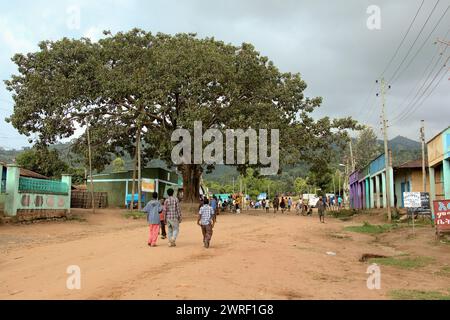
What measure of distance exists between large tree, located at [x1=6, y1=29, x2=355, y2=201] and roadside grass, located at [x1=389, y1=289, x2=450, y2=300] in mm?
21592

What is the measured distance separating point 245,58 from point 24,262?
23624mm

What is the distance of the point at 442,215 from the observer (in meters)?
16.0

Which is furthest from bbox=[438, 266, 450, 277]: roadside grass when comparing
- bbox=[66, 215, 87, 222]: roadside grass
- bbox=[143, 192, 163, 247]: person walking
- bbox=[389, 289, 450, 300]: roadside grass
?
bbox=[66, 215, 87, 222]: roadside grass

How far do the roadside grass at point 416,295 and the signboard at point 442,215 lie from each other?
8.85 meters

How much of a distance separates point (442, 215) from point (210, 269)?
10.5 m

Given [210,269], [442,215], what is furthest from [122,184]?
[210,269]

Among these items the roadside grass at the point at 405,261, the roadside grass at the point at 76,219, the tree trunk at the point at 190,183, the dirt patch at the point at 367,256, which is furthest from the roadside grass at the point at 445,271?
the tree trunk at the point at 190,183

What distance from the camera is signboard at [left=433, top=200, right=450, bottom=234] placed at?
15.9 metres

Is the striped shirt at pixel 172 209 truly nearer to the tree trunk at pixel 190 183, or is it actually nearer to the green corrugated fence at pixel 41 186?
the green corrugated fence at pixel 41 186

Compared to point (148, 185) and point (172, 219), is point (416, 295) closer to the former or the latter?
point (172, 219)

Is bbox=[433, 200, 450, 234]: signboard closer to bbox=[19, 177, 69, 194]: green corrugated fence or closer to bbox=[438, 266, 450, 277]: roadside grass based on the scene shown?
bbox=[438, 266, 450, 277]: roadside grass

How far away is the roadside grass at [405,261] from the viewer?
11594 mm
